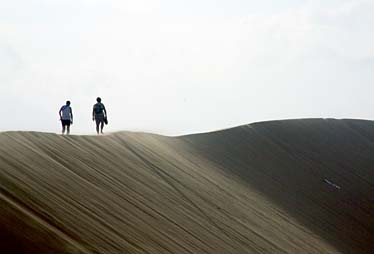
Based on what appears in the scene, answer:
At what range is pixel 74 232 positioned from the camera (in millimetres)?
9555

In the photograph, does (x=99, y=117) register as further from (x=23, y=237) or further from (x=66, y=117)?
(x=23, y=237)

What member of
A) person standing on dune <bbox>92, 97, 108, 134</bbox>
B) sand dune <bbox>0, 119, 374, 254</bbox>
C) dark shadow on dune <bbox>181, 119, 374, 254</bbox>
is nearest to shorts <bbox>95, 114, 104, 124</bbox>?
person standing on dune <bbox>92, 97, 108, 134</bbox>

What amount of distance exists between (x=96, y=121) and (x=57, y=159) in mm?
5259

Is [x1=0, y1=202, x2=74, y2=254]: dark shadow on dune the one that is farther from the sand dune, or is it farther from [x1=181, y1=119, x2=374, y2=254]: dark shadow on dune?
[x1=181, y1=119, x2=374, y2=254]: dark shadow on dune

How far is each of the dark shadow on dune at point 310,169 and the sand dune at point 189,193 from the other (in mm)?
64

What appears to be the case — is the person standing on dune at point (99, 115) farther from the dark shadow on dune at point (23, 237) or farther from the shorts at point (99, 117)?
the dark shadow on dune at point (23, 237)

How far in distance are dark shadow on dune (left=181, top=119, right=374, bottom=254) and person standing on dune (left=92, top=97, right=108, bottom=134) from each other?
5031 millimetres

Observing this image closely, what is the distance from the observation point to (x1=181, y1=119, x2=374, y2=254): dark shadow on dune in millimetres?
21391

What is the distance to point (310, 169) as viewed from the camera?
26.4m

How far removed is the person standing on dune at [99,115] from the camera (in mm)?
17906

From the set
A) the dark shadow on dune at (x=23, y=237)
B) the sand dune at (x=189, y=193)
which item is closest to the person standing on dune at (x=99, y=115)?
the sand dune at (x=189, y=193)

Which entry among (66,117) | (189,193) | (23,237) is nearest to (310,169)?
(189,193)

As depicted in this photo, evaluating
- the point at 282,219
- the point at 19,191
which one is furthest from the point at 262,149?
the point at 19,191

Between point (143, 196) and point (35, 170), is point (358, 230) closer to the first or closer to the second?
point (143, 196)
